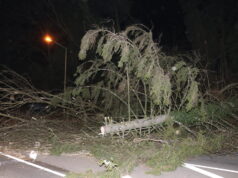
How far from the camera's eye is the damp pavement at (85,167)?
7.22 m

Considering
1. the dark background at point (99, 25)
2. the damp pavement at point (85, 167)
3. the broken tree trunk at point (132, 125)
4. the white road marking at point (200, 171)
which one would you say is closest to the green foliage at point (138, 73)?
the broken tree trunk at point (132, 125)

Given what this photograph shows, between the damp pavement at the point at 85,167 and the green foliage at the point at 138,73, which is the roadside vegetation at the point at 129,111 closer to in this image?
the green foliage at the point at 138,73

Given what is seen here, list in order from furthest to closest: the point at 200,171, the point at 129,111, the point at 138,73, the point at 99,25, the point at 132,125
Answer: the point at 99,25
the point at 129,111
the point at 132,125
the point at 138,73
the point at 200,171

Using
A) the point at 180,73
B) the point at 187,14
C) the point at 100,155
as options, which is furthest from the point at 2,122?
the point at 187,14

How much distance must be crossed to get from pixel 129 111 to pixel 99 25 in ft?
32.1

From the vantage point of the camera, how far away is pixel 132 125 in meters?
9.72

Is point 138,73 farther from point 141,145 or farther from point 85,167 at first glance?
point 85,167

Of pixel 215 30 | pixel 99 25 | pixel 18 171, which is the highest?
pixel 215 30

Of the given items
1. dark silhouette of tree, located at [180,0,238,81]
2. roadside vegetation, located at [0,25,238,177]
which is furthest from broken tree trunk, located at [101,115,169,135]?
dark silhouette of tree, located at [180,0,238,81]

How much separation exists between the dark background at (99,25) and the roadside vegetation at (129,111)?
7.25m

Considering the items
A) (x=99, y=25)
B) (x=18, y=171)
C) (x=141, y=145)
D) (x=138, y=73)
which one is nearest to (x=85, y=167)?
(x=18, y=171)

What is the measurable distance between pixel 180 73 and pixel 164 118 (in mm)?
1309

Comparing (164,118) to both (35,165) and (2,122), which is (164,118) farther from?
(2,122)

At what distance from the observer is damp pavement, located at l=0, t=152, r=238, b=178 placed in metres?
7.22
